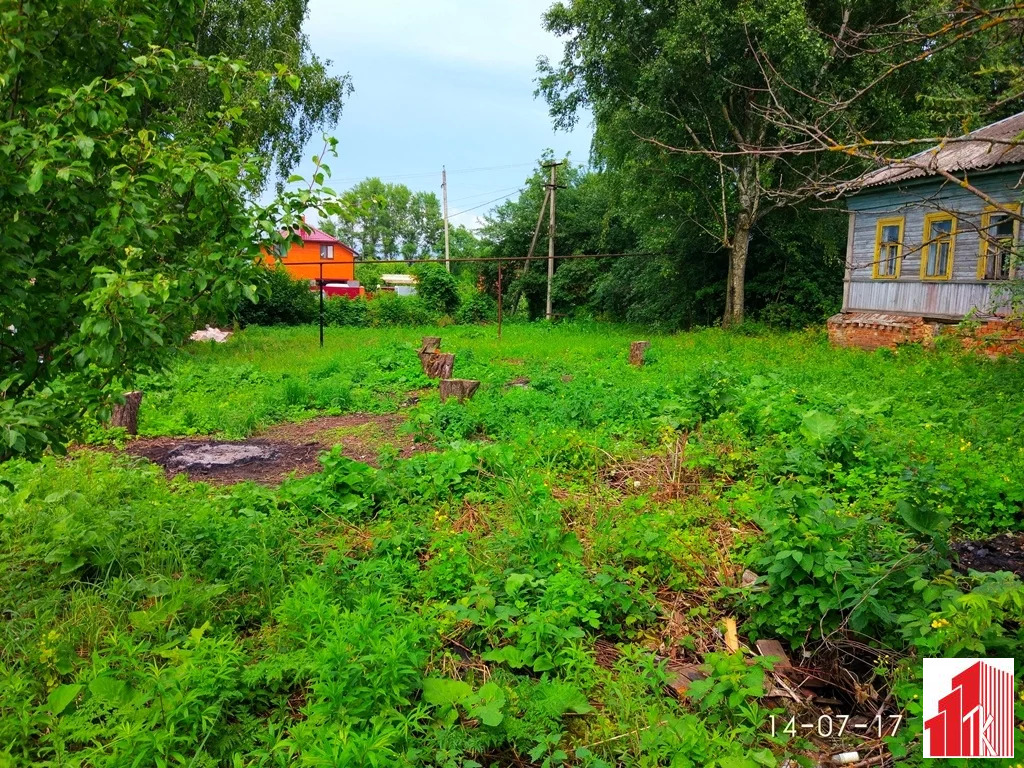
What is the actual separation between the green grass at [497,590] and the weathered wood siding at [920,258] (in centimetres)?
908

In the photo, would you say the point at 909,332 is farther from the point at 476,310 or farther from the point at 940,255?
the point at 476,310

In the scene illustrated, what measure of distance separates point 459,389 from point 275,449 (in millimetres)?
2586

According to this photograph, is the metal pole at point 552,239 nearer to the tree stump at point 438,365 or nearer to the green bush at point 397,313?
the green bush at point 397,313

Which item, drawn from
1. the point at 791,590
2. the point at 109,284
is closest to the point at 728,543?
the point at 791,590

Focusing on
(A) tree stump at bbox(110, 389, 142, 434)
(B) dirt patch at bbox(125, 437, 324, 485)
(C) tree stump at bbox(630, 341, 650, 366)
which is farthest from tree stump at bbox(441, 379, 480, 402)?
(C) tree stump at bbox(630, 341, 650, 366)

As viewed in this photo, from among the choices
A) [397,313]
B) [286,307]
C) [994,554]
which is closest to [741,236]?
[397,313]

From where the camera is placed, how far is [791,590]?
142 inches

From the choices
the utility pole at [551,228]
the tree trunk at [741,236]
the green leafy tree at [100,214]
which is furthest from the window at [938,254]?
the green leafy tree at [100,214]

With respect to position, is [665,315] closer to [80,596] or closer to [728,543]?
[728,543]

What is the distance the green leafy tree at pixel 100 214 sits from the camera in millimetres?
2787

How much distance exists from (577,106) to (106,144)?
67.5ft

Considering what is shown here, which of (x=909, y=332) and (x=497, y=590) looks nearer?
(x=497, y=590)

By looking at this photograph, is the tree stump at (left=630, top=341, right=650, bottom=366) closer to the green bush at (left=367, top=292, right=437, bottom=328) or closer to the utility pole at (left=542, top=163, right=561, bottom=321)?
the utility pole at (left=542, top=163, right=561, bottom=321)

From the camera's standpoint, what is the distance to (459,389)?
29.8 feet
